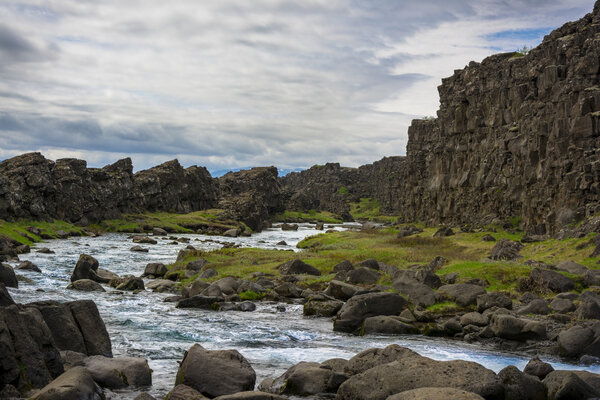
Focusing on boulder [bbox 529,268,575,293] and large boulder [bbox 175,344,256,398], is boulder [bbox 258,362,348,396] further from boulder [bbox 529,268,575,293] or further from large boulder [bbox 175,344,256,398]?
boulder [bbox 529,268,575,293]

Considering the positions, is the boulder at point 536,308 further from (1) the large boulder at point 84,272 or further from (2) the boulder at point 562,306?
(1) the large boulder at point 84,272

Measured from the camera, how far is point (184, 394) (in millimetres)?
15953

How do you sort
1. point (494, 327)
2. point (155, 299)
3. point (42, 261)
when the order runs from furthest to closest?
point (42, 261) → point (155, 299) → point (494, 327)

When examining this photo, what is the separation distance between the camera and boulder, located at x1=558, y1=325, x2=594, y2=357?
2303 centimetres

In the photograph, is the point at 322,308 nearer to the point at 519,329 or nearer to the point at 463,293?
the point at 463,293

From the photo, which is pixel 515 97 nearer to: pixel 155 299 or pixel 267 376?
pixel 155 299

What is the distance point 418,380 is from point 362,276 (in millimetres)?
24782

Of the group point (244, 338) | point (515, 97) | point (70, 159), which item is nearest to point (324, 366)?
point (244, 338)

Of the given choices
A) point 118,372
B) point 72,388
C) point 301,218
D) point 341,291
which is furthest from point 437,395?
point 301,218

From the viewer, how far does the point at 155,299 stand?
124 feet

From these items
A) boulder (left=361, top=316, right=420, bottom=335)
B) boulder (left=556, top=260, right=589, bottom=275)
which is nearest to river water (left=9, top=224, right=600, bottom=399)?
boulder (left=361, top=316, right=420, bottom=335)

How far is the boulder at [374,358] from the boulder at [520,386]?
324cm

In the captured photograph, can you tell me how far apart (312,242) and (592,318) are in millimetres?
61993

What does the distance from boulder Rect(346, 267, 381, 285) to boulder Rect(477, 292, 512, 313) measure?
435 inches
